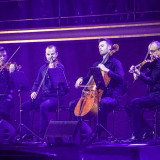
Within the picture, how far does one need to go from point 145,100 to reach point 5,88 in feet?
8.51

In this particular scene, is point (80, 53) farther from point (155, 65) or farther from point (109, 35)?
point (155, 65)

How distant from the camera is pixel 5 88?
6.14 metres

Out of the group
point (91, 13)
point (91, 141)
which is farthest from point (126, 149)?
point (91, 13)

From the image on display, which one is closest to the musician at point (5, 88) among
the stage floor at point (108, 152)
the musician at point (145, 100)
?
the stage floor at point (108, 152)

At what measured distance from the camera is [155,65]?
4965 millimetres

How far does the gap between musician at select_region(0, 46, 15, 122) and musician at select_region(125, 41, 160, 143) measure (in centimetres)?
211

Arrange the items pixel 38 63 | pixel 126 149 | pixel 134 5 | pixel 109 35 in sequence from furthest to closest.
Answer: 1. pixel 38 63
2. pixel 134 5
3. pixel 109 35
4. pixel 126 149

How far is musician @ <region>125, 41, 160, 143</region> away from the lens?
480cm

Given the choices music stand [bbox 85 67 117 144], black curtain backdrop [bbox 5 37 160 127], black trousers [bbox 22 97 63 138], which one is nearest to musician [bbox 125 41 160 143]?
music stand [bbox 85 67 117 144]

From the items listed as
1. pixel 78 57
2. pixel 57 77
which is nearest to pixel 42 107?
pixel 57 77

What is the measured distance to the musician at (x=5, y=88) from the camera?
19.3 ft

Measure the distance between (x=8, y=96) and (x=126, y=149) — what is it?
273 cm

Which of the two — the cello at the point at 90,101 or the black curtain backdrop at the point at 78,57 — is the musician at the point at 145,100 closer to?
the cello at the point at 90,101

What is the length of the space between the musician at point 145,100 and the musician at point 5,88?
6.93ft
